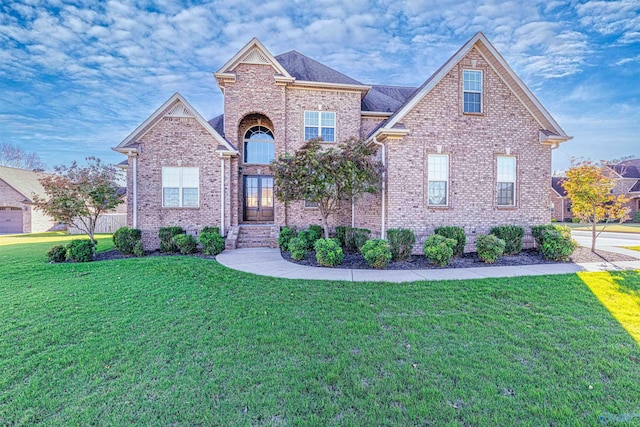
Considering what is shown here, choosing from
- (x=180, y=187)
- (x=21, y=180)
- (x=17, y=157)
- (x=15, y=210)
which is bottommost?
(x=15, y=210)

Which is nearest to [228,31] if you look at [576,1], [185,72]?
[185,72]

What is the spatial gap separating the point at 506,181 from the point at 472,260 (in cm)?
403

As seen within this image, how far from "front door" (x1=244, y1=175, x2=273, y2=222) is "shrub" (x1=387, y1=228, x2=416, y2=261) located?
758 cm

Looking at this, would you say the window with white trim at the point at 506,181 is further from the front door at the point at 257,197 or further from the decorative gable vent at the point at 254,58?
the decorative gable vent at the point at 254,58

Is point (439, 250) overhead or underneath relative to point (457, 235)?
underneath

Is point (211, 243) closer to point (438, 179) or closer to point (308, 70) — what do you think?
point (438, 179)

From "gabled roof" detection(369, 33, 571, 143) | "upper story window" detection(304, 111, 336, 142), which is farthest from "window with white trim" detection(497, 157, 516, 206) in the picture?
"upper story window" detection(304, 111, 336, 142)

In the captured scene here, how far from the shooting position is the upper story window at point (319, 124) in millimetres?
13414

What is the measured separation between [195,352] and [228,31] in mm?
14691

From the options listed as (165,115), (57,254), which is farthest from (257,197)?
(57,254)

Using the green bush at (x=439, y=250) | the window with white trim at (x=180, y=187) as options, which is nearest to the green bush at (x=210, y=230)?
the window with white trim at (x=180, y=187)

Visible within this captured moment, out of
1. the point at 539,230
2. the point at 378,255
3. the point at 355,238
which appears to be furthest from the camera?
the point at 355,238

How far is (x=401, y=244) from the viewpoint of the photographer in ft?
29.2

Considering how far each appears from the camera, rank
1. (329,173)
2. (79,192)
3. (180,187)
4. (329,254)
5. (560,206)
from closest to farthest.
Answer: (329,254)
(329,173)
(79,192)
(180,187)
(560,206)
